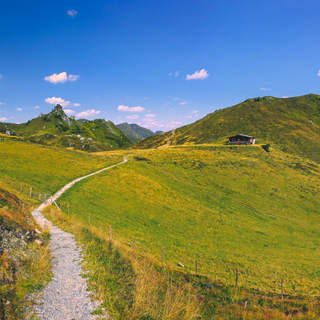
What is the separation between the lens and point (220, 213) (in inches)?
1658

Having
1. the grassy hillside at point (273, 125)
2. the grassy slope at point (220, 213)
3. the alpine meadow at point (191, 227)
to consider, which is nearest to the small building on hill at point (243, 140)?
the grassy hillside at point (273, 125)

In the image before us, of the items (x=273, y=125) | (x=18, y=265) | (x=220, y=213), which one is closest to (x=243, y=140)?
(x=273, y=125)

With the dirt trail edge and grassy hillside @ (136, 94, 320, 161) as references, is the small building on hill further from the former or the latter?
the dirt trail edge

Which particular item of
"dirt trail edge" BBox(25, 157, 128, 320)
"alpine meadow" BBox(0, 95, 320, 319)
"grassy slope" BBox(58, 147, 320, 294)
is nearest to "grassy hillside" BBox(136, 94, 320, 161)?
"alpine meadow" BBox(0, 95, 320, 319)

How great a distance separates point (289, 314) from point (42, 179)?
4509 cm

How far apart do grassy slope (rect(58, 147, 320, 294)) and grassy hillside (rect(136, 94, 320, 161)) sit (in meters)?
35.9

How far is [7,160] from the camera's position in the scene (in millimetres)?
45000

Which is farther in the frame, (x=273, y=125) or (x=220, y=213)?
(x=273, y=125)

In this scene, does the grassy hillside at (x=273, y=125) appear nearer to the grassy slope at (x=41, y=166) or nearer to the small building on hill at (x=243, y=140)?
the small building on hill at (x=243, y=140)

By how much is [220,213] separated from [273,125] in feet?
376

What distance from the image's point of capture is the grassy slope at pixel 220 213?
23.5 m

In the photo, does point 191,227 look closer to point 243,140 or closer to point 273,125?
point 243,140

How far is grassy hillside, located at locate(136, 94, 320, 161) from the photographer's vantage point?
10612 cm

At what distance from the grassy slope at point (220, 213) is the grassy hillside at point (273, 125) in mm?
35854
